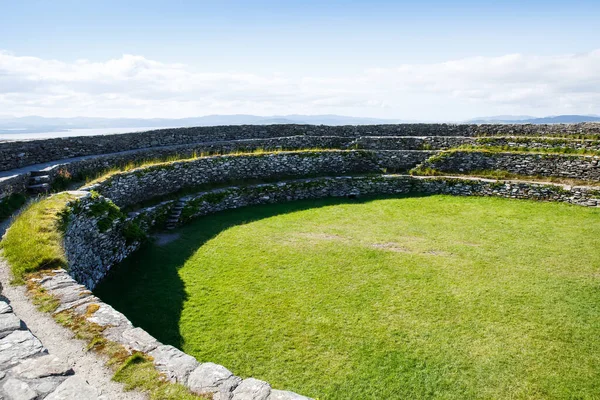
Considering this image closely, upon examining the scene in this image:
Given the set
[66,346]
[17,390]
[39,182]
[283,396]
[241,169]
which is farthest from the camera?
[241,169]

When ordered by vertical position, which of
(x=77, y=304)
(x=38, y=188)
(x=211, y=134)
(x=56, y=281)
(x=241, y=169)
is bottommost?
(x=77, y=304)

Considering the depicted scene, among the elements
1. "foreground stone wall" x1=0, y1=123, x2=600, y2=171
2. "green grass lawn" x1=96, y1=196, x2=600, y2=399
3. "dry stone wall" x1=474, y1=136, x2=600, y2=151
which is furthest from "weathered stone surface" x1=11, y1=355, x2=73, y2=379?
"dry stone wall" x1=474, y1=136, x2=600, y2=151

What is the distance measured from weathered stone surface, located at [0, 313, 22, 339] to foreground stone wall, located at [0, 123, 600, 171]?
13.5 meters

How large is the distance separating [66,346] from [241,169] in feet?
60.8

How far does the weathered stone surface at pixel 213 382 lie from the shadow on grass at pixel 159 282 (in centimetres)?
350

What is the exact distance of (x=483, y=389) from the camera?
306 inches

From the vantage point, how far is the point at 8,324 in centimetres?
623

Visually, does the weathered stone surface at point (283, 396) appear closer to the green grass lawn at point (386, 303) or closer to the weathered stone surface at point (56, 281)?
the green grass lawn at point (386, 303)

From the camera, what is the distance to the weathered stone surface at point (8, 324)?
6047mm

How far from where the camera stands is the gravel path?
5.73 metres

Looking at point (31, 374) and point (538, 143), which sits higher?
point (538, 143)

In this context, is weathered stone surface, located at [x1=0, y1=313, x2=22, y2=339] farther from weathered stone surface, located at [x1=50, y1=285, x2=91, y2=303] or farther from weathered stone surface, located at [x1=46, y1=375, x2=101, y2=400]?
weathered stone surface, located at [x1=46, y1=375, x2=101, y2=400]

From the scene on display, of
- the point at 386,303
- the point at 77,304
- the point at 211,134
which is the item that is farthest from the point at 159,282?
the point at 211,134

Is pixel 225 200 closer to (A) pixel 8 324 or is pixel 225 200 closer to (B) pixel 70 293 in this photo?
(B) pixel 70 293
